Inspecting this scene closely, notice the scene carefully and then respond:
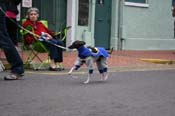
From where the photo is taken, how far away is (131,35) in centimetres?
2056

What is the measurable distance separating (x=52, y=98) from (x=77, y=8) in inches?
423

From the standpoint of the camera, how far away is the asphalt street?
7074 mm

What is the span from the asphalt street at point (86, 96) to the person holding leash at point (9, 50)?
0.21 m

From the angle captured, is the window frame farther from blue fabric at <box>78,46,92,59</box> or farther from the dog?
blue fabric at <box>78,46,92,59</box>

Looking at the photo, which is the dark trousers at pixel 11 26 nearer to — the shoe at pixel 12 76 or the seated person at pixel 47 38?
the seated person at pixel 47 38

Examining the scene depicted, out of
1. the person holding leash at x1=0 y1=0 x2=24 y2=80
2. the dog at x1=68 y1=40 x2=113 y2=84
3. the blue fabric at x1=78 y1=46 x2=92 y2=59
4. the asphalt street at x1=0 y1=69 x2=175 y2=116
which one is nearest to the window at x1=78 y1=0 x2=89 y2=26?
the asphalt street at x1=0 y1=69 x2=175 y2=116

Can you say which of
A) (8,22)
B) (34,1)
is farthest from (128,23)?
(8,22)

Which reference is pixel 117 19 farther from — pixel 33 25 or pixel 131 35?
pixel 33 25

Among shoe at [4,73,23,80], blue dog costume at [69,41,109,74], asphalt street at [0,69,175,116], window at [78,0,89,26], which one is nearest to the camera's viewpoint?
asphalt street at [0,69,175,116]

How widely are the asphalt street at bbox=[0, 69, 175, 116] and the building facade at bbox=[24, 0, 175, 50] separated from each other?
22.4 ft

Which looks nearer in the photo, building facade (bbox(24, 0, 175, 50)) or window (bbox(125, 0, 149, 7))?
building facade (bbox(24, 0, 175, 50))

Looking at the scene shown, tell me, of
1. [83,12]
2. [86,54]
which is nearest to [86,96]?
[86,54]

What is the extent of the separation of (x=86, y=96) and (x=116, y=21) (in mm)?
11730

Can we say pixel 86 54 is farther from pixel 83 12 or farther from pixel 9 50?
pixel 83 12
